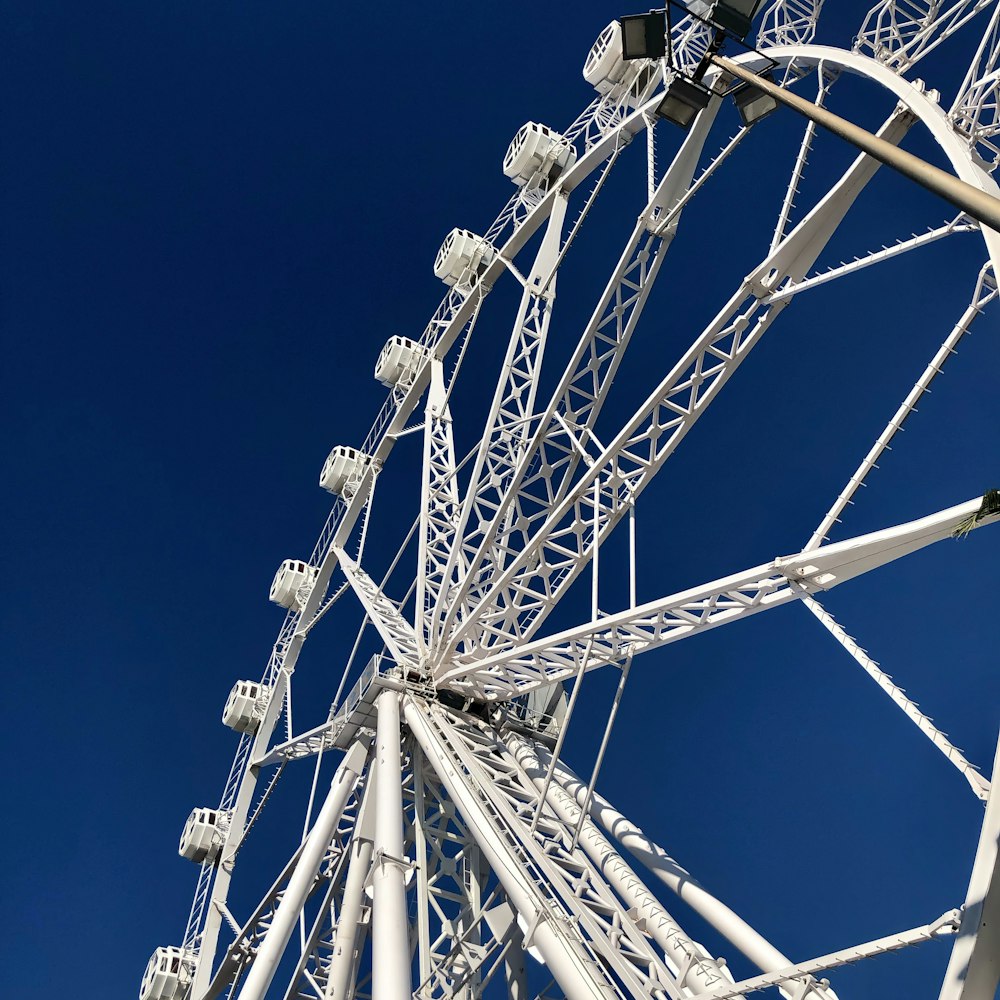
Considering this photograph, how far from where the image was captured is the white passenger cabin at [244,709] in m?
32.9

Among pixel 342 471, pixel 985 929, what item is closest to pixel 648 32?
pixel 985 929

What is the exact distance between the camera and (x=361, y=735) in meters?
21.0

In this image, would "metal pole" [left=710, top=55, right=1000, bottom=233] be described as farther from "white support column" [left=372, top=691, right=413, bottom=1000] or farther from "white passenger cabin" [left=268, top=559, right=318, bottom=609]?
"white passenger cabin" [left=268, top=559, right=318, bottom=609]

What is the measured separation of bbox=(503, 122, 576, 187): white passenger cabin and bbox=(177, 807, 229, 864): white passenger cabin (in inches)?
803

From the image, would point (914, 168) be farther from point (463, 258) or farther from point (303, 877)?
point (463, 258)

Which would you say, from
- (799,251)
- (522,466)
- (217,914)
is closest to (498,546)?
(522,466)

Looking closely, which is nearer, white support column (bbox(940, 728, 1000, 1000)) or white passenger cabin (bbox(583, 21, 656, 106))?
white support column (bbox(940, 728, 1000, 1000))

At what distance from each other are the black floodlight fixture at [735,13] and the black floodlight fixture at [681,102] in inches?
132

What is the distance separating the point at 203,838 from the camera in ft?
104

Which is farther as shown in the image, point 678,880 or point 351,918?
point 351,918

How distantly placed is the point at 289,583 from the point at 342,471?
4.34 m

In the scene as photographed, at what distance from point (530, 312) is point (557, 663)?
621cm

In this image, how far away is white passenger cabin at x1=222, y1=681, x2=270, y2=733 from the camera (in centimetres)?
3294

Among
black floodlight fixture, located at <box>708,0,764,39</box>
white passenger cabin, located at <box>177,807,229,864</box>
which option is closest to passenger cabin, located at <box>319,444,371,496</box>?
white passenger cabin, located at <box>177,807,229,864</box>
